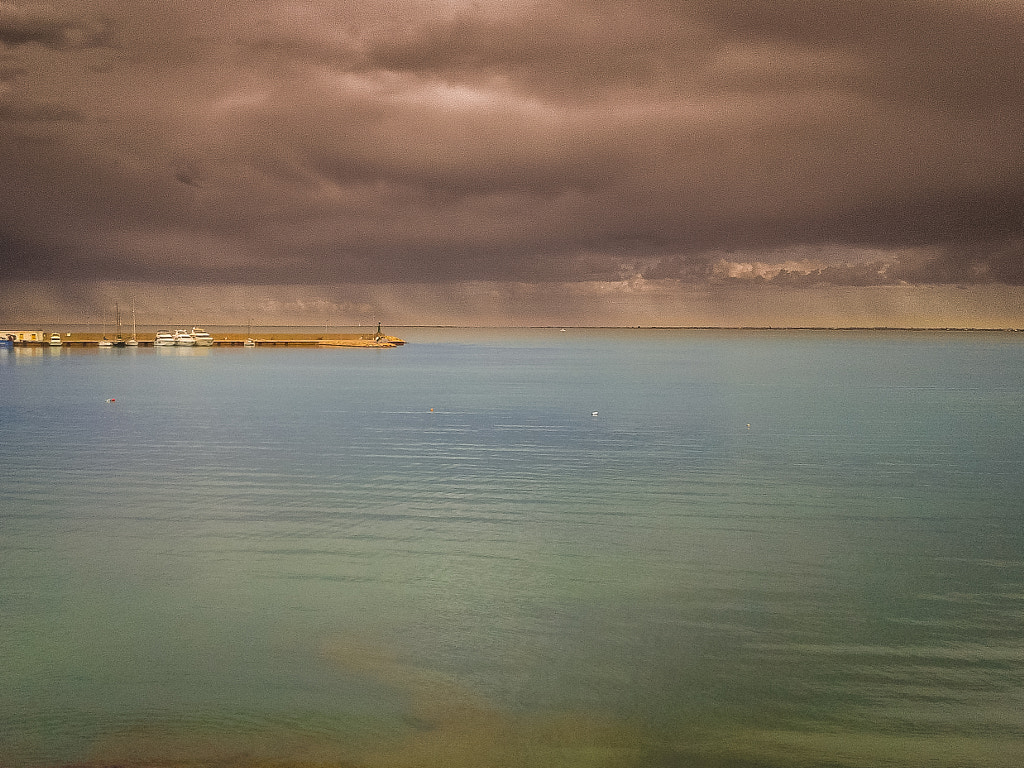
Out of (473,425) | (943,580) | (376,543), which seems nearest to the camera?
(943,580)

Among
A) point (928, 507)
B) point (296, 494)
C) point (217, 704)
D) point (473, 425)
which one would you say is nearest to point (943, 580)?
point (928, 507)

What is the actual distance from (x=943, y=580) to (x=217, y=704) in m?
19.3

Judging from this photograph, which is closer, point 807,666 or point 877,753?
point 877,753

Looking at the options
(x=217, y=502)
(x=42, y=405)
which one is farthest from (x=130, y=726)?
(x=42, y=405)

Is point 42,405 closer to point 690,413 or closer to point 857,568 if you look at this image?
point 690,413

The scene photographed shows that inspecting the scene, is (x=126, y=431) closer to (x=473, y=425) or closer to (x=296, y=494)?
(x=473, y=425)

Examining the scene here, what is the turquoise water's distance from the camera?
1485 centimetres

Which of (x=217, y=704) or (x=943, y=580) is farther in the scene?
(x=943, y=580)

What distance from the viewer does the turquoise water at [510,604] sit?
14852 mm

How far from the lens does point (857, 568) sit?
25172mm

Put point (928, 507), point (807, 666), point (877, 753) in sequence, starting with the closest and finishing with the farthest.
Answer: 1. point (877, 753)
2. point (807, 666)
3. point (928, 507)

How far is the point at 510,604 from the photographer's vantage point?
21.8 metres

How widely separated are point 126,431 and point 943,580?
52358 millimetres

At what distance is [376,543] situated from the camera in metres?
27.7
